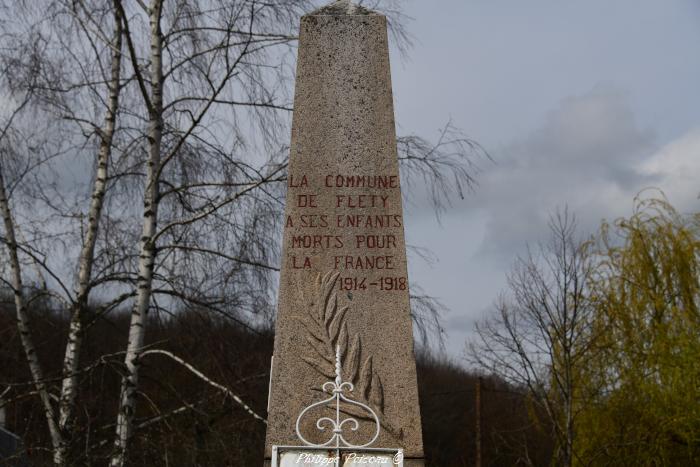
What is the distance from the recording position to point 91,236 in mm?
10125

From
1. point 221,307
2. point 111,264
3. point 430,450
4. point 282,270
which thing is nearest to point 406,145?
point 221,307

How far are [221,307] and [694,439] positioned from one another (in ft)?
25.9

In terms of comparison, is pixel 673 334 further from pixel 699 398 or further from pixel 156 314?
pixel 156 314

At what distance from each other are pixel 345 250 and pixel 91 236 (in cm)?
515

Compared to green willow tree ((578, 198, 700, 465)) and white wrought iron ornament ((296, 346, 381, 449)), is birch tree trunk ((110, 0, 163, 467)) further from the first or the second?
green willow tree ((578, 198, 700, 465))

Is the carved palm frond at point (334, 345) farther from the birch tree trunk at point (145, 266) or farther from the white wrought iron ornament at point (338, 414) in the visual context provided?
the birch tree trunk at point (145, 266)

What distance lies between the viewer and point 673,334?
621 inches

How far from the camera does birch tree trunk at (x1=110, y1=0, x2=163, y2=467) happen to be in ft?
29.8

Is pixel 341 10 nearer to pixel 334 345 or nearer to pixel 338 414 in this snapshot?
pixel 334 345

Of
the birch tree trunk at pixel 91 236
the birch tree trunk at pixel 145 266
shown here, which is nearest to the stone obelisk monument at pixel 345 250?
the birch tree trunk at pixel 145 266

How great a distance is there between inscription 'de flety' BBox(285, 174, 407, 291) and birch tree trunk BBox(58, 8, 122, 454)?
4624 mm

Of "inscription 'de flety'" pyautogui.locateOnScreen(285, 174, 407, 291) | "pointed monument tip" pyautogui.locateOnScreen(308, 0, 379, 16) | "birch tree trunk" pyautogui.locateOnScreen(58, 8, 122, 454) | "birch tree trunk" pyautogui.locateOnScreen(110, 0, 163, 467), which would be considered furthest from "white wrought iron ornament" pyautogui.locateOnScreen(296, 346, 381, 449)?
"birch tree trunk" pyautogui.locateOnScreen(58, 8, 122, 454)

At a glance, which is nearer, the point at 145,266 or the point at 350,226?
the point at 350,226

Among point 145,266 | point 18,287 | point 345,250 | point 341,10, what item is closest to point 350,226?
point 345,250
